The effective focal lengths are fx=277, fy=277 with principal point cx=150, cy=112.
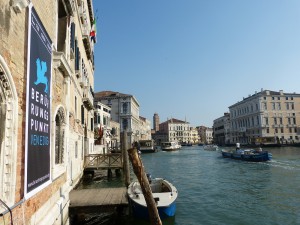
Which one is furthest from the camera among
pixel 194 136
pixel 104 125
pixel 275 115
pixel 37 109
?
pixel 194 136

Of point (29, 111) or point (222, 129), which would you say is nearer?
point (29, 111)

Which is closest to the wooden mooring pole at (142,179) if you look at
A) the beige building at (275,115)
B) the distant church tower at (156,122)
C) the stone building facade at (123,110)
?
the stone building facade at (123,110)

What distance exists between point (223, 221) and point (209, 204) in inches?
83.0

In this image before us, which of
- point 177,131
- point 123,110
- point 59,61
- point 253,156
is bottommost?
point 253,156

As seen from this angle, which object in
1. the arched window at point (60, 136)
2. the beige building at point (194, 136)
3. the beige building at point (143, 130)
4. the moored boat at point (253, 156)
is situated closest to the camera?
the arched window at point (60, 136)

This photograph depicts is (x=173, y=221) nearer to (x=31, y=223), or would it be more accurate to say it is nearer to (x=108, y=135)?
(x=31, y=223)

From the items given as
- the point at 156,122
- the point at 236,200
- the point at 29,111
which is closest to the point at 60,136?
the point at 29,111

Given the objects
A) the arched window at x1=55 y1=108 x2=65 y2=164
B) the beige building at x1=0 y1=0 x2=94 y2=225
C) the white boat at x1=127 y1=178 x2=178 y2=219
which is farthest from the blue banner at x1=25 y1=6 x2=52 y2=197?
the white boat at x1=127 y1=178 x2=178 y2=219

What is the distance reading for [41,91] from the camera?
482 cm

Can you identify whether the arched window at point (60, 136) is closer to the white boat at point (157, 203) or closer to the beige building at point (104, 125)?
the white boat at point (157, 203)

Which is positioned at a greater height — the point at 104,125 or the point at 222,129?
the point at 222,129

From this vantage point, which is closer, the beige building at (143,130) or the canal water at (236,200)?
the canal water at (236,200)

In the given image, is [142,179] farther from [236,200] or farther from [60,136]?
[236,200]

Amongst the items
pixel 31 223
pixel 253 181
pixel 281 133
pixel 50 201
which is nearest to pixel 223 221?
pixel 50 201
